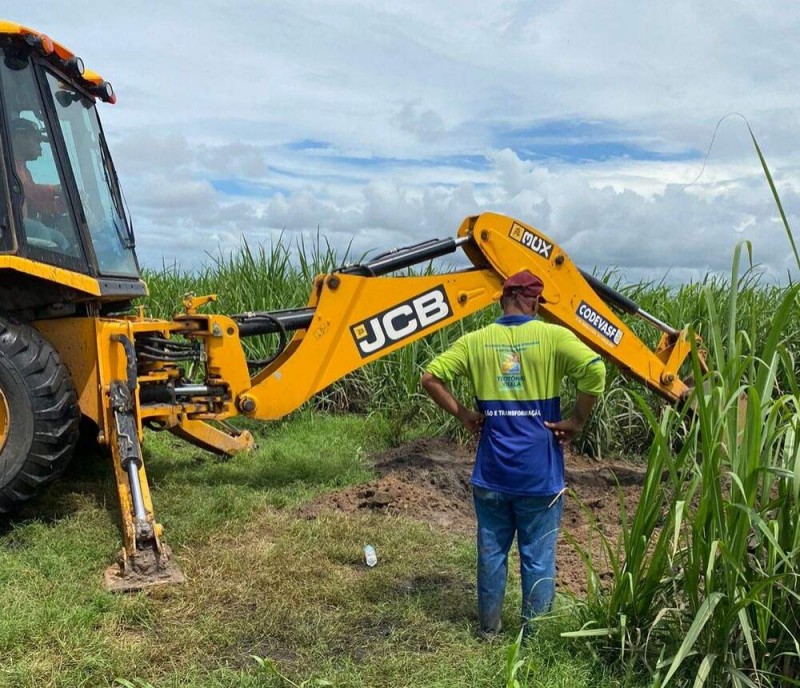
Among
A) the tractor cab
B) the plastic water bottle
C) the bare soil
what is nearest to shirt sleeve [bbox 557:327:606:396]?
the bare soil

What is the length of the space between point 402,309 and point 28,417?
230cm

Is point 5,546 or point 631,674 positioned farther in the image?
point 5,546

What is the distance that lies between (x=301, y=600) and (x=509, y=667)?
4.10 feet

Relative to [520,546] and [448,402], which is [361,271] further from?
[520,546]

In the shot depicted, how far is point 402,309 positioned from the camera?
518 cm

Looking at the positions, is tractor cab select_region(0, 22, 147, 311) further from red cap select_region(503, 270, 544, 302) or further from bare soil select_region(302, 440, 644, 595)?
red cap select_region(503, 270, 544, 302)

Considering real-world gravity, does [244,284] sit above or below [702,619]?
above

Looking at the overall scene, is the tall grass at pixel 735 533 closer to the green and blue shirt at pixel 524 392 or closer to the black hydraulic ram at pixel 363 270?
the green and blue shirt at pixel 524 392

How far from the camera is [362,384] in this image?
8516 mm

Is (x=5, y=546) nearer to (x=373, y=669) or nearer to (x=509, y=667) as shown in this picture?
(x=373, y=669)

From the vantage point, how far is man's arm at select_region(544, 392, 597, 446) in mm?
3375

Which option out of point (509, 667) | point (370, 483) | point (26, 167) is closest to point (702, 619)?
point (509, 667)

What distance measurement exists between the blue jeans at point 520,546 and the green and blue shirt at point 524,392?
8cm

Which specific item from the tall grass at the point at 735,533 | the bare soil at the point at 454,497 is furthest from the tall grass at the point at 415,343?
the tall grass at the point at 735,533
